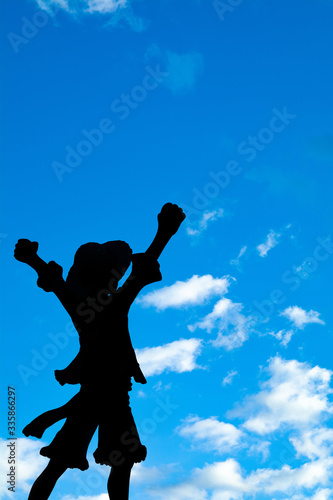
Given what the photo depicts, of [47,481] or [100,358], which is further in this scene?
[100,358]

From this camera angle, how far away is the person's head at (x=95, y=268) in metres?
5.62

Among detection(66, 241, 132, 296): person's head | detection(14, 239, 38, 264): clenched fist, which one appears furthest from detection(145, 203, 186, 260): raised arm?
detection(14, 239, 38, 264): clenched fist

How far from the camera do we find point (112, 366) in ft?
17.4

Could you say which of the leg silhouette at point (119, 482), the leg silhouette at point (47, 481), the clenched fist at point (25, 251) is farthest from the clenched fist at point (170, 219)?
the leg silhouette at point (47, 481)

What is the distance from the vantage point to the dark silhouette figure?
4.94 metres

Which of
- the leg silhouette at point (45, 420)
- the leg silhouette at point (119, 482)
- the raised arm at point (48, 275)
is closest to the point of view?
the leg silhouette at point (119, 482)

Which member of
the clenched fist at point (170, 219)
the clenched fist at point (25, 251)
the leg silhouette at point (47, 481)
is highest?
the clenched fist at point (170, 219)


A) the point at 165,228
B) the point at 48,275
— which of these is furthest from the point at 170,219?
the point at 48,275

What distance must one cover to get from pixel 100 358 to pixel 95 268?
0.95 m

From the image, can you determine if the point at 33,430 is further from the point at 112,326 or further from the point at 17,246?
the point at 17,246

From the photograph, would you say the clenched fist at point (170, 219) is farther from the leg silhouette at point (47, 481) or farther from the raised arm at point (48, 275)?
the leg silhouette at point (47, 481)

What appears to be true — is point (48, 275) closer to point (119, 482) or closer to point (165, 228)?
point (165, 228)

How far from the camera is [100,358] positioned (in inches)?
209

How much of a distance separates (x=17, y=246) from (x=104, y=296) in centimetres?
106
